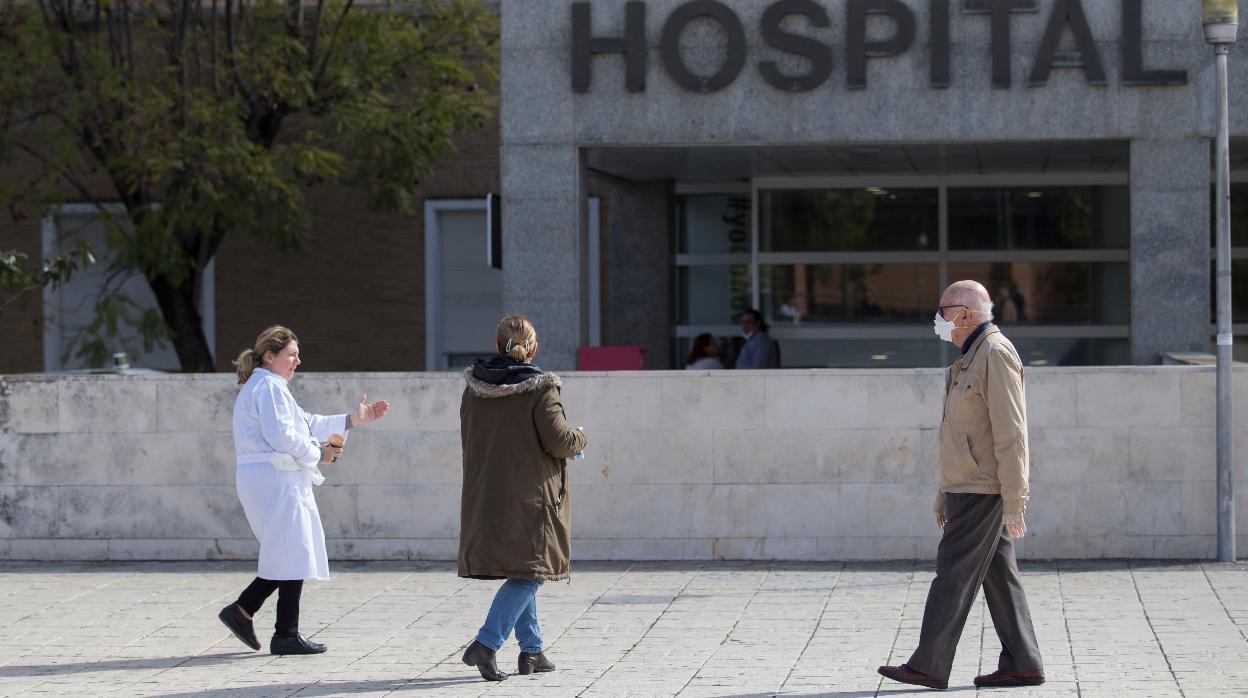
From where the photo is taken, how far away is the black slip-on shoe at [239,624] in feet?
25.4

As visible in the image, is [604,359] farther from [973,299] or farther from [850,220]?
[973,299]

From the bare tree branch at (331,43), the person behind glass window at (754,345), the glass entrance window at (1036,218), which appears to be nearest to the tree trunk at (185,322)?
the bare tree branch at (331,43)

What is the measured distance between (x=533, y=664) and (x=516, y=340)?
144cm

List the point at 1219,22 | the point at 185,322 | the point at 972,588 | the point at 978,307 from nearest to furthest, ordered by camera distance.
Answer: the point at 972,588, the point at 978,307, the point at 1219,22, the point at 185,322

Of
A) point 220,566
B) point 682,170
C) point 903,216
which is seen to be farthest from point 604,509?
point 903,216

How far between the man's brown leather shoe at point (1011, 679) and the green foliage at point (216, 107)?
11.6m

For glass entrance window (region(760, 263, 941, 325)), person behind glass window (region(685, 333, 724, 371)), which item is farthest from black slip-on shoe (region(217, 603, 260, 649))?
glass entrance window (region(760, 263, 941, 325))

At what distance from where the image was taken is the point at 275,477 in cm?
777

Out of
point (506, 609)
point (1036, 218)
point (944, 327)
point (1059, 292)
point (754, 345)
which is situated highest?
point (1036, 218)

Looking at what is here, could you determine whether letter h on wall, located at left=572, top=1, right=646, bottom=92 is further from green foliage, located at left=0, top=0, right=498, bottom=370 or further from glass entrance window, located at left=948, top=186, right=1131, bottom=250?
glass entrance window, located at left=948, top=186, right=1131, bottom=250

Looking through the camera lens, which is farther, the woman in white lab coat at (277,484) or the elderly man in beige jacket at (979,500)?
the woman in white lab coat at (277,484)

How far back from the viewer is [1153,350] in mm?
13469

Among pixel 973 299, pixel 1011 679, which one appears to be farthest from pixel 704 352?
pixel 1011 679

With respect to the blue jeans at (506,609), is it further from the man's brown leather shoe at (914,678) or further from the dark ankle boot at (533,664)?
the man's brown leather shoe at (914,678)
